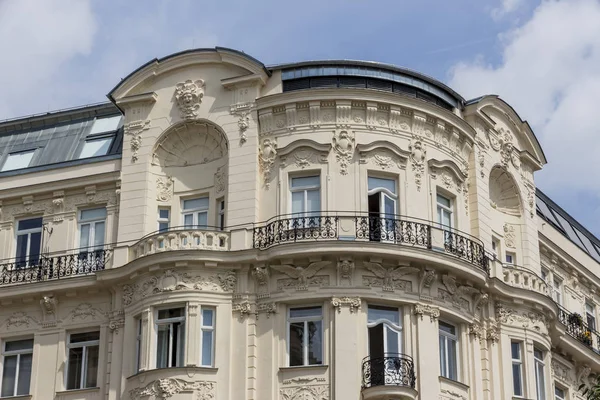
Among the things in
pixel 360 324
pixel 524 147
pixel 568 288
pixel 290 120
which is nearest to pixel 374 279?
pixel 360 324

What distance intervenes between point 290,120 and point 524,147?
8.96 meters

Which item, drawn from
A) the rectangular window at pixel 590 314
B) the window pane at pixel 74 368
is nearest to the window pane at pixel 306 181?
the window pane at pixel 74 368

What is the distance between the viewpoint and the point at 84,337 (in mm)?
37438

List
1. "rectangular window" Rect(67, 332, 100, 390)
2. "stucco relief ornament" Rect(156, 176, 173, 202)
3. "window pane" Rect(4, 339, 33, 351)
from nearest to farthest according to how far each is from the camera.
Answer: "rectangular window" Rect(67, 332, 100, 390) → "window pane" Rect(4, 339, 33, 351) → "stucco relief ornament" Rect(156, 176, 173, 202)

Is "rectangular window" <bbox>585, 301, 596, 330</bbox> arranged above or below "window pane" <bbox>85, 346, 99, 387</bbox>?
above

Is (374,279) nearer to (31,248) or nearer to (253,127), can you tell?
(253,127)

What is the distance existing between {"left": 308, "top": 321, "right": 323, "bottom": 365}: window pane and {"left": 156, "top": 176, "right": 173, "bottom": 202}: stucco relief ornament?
6252mm

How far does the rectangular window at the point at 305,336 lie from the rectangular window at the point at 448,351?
3.58 m

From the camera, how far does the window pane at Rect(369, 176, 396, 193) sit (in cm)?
3681

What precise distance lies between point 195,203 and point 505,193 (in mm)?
10195

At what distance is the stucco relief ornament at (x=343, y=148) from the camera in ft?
120

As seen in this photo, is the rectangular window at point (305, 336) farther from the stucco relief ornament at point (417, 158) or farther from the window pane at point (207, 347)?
the stucco relief ornament at point (417, 158)

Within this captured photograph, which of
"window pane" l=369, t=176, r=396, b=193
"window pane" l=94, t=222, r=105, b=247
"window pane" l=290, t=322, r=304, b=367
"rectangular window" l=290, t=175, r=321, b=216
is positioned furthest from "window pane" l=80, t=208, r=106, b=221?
"window pane" l=369, t=176, r=396, b=193

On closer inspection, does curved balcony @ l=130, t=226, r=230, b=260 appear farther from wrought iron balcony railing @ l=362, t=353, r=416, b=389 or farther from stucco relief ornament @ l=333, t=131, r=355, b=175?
wrought iron balcony railing @ l=362, t=353, r=416, b=389
